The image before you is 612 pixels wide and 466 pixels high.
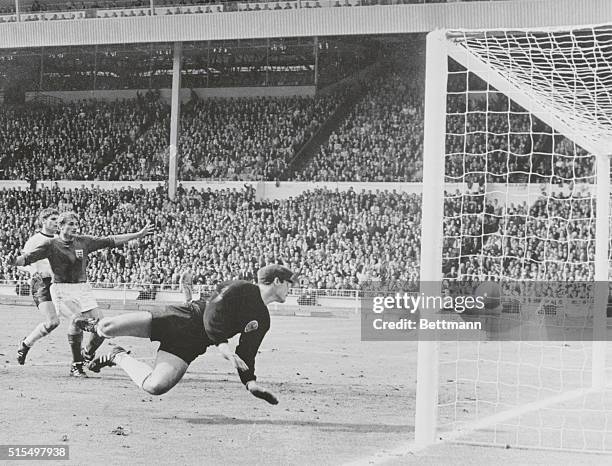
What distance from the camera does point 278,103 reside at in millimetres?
20781

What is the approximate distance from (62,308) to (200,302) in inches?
53.2

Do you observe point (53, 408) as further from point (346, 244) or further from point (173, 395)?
point (346, 244)

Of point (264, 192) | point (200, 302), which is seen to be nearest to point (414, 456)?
point (200, 302)

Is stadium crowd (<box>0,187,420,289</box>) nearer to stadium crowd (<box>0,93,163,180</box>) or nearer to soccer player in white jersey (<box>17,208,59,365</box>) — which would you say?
stadium crowd (<box>0,93,163,180</box>)

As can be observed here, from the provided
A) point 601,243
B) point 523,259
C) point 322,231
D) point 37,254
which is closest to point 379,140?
point 322,231

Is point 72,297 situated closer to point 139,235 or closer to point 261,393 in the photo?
point 139,235

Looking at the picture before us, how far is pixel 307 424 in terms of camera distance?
17.6 ft

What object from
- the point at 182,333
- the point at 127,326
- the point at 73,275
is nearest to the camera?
the point at 182,333

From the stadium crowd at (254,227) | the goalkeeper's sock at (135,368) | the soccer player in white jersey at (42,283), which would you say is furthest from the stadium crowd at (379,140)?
the goalkeeper's sock at (135,368)

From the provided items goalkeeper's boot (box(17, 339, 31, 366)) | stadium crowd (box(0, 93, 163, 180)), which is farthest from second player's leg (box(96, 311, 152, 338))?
stadium crowd (box(0, 93, 163, 180))

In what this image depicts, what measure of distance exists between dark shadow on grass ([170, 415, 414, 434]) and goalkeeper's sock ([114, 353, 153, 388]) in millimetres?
341

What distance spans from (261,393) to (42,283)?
1.81 meters

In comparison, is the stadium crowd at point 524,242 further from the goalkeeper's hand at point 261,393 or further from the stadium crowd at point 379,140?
the goalkeeper's hand at point 261,393

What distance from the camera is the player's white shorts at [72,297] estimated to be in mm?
6121
